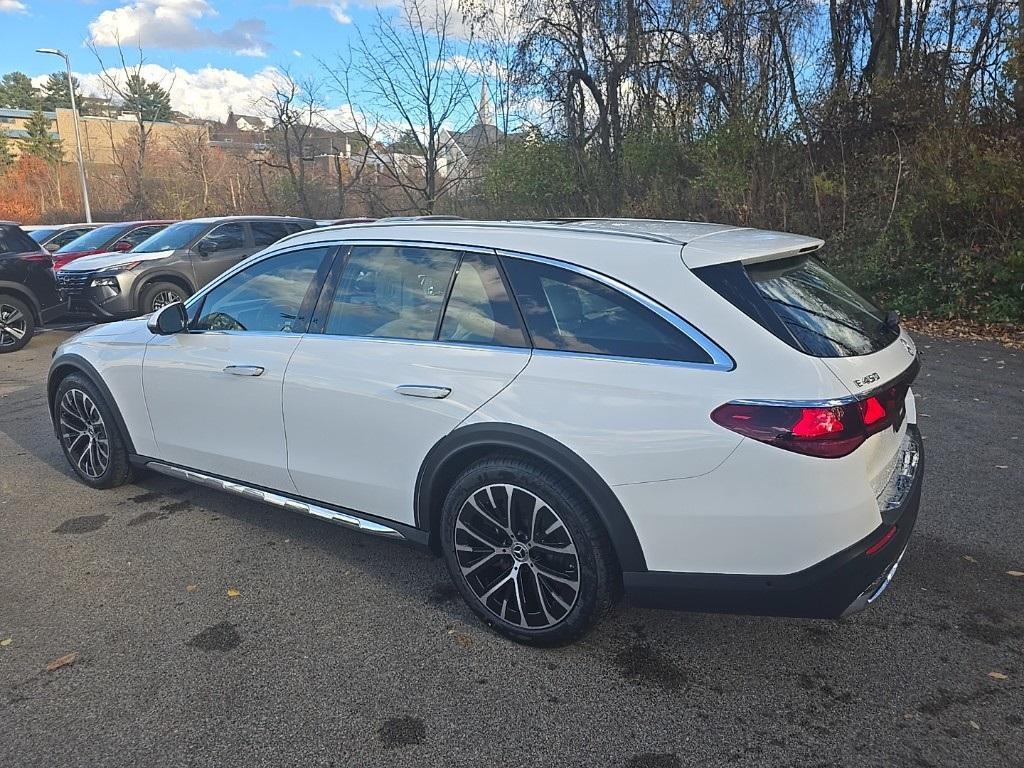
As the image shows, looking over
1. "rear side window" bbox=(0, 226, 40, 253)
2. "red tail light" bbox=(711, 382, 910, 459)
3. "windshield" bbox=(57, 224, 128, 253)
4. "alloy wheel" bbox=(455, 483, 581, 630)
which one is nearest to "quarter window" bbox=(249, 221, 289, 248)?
"rear side window" bbox=(0, 226, 40, 253)

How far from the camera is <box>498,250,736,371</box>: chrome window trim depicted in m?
2.50

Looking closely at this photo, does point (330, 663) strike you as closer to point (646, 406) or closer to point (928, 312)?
point (646, 406)

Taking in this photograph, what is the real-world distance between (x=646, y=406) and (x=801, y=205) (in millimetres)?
12110

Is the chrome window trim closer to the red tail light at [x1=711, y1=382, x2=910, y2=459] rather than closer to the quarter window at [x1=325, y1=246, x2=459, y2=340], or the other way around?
the red tail light at [x1=711, y1=382, x2=910, y2=459]

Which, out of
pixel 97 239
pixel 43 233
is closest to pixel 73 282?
pixel 97 239

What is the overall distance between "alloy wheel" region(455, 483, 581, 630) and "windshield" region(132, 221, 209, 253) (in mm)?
10745

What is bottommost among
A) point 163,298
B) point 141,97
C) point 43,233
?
point 163,298

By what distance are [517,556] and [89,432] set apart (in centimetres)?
324

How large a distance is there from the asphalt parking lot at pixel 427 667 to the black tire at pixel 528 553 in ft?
0.51

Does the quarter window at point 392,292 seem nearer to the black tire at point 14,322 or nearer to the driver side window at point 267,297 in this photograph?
the driver side window at point 267,297

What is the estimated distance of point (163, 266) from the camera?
461 inches

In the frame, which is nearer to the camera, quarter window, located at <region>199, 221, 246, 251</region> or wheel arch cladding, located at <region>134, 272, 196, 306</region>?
wheel arch cladding, located at <region>134, 272, 196, 306</region>

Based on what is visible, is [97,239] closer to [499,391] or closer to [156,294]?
[156,294]

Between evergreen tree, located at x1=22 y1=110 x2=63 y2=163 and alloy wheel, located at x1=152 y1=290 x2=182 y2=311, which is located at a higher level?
evergreen tree, located at x1=22 y1=110 x2=63 y2=163
